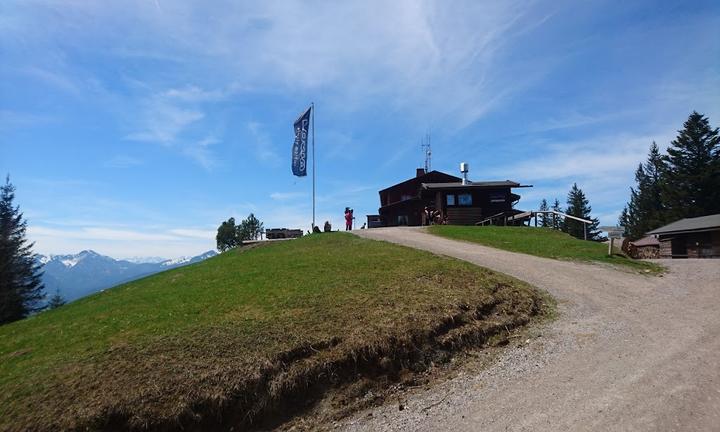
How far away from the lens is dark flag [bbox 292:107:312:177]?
31.2 m

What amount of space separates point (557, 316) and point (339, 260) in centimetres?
787

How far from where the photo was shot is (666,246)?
40.5 metres

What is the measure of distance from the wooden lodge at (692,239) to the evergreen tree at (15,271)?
183ft

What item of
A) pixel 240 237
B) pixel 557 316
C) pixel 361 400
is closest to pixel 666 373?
pixel 557 316

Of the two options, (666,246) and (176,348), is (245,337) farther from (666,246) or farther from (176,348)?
(666,246)

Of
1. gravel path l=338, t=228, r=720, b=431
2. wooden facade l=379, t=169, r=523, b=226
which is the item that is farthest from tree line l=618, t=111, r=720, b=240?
gravel path l=338, t=228, r=720, b=431

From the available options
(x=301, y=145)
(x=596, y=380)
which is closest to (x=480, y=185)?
(x=301, y=145)

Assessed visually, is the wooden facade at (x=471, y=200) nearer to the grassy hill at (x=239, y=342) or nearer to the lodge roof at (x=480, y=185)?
the lodge roof at (x=480, y=185)

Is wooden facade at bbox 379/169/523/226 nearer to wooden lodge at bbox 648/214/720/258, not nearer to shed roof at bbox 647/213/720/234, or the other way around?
shed roof at bbox 647/213/720/234

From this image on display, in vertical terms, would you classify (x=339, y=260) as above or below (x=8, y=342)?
above

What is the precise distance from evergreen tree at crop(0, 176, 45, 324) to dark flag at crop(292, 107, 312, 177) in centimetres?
2499

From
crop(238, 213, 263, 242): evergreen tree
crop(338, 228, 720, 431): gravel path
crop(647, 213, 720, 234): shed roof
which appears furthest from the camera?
crop(238, 213, 263, 242): evergreen tree

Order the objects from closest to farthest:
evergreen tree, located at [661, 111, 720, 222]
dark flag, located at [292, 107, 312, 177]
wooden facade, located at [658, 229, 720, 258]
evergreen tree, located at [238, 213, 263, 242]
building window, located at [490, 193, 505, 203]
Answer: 1. dark flag, located at [292, 107, 312, 177]
2. wooden facade, located at [658, 229, 720, 258]
3. building window, located at [490, 193, 505, 203]
4. evergreen tree, located at [661, 111, 720, 222]
5. evergreen tree, located at [238, 213, 263, 242]

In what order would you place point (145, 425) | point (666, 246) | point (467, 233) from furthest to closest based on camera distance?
point (666, 246) < point (467, 233) < point (145, 425)
